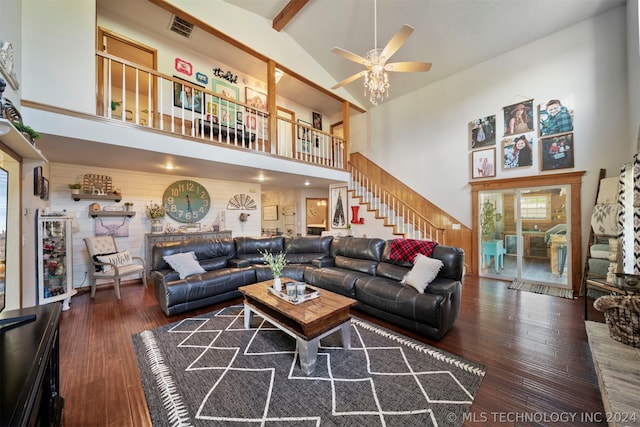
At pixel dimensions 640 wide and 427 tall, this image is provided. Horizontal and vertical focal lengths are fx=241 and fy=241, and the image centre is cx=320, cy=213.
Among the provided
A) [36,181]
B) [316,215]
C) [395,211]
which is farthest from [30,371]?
[316,215]

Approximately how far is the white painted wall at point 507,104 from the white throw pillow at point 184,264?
5.35 m

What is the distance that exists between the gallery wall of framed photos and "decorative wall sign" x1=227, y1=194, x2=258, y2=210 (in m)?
5.49

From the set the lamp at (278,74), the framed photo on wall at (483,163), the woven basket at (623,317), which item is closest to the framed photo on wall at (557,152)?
the framed photo on wall at (483,163)

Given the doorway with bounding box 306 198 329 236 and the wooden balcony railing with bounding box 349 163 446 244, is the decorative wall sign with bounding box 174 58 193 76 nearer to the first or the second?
the wooden balcony railing with bounding box 349 163 446 244

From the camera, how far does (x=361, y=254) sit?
4004 mm

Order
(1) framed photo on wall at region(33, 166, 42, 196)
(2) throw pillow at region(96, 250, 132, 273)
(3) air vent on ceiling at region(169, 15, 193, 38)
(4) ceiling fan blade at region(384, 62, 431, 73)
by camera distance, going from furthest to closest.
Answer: (3) air vent on ceiling at region(169, 15, 193, 38)
(2) throw pillow at region(96, 250, 132, 273)
(4) ceiling fan blade at region(384, 62, 431, 73)
(1) framed photo on wall at region(33, 166, 42, 196)

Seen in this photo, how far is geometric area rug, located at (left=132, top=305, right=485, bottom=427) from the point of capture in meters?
1.60

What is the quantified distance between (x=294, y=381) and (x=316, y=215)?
8.27 m

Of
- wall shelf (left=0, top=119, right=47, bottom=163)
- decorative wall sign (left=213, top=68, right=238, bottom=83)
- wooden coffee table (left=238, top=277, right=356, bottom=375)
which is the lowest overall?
wooden coffee table (left=238, top=277, right=356, bottom=375)

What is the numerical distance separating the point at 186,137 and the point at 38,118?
151cm

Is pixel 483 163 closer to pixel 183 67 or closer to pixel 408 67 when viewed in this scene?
pixel 408 67

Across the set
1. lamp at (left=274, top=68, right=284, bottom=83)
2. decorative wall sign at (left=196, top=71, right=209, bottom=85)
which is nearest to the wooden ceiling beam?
lamp at (left=274, top=68, right=284, bottom=83)

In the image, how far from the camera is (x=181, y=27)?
4.78 meters

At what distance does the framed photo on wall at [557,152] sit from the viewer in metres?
4.28
